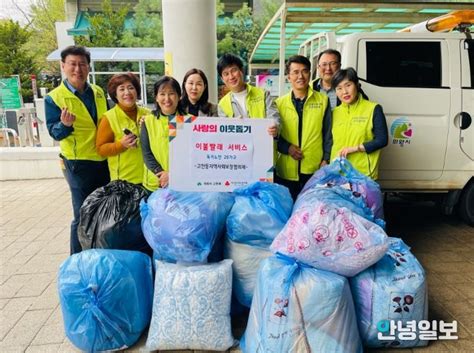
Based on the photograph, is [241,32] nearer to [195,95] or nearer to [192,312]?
[195,95]

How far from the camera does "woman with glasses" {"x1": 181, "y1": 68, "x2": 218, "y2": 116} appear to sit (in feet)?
9.39

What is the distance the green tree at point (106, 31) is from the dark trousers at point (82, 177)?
15.1 metres

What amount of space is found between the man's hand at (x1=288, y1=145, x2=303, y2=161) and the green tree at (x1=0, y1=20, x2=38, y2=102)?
53.5ft

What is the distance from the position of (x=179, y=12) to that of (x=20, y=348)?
3.68m

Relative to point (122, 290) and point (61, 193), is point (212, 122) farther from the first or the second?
point (61, 193)

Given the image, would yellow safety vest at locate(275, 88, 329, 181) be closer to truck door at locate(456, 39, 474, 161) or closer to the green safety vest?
the green safety vest

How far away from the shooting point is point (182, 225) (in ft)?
7.57

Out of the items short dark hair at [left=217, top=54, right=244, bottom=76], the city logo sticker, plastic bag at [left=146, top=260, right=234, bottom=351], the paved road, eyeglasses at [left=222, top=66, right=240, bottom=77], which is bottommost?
the paved road

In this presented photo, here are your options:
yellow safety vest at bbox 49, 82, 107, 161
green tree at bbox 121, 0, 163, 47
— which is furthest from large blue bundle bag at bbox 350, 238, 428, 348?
green tree at bbox 121, 0, 163, 47

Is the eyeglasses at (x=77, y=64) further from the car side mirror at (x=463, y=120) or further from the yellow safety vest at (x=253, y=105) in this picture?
the car side mirror at (x=463, y=120)

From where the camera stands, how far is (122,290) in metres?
2.26

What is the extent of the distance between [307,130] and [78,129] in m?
1.71

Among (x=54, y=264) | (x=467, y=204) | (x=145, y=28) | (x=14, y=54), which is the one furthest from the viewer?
(x=145, y=28)

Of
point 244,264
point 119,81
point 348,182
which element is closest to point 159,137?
point 119,81
